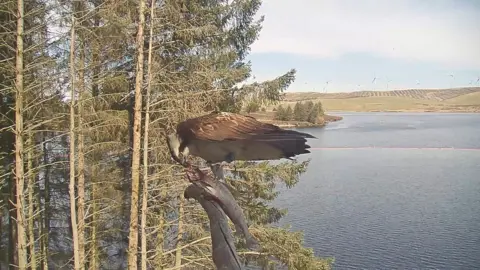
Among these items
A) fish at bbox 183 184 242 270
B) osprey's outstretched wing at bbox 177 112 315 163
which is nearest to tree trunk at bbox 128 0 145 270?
fish at bbox 183 184 242 270

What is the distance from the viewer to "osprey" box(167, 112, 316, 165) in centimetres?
180

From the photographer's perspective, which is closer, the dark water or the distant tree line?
the dark water

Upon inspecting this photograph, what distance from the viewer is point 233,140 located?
6.14ft

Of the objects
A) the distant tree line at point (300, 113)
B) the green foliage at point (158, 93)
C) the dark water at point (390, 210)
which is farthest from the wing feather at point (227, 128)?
the distant tree line at point (300, 113)

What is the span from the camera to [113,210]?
29.2ft

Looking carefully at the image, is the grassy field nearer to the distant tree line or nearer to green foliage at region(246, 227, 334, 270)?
the distant tree line

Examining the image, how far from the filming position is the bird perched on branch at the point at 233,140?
1803mm

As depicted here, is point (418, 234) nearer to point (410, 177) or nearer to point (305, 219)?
point (305, 219)

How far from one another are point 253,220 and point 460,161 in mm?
23292

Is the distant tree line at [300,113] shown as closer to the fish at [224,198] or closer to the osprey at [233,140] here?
the fish at [224,198]

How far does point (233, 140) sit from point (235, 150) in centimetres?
11

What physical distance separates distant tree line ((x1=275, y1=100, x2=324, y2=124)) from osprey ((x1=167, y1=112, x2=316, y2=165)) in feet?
49.6

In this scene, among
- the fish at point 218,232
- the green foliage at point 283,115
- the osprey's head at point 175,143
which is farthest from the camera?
the green foliage at point 283,115

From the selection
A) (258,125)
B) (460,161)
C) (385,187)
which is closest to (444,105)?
(460,161)
